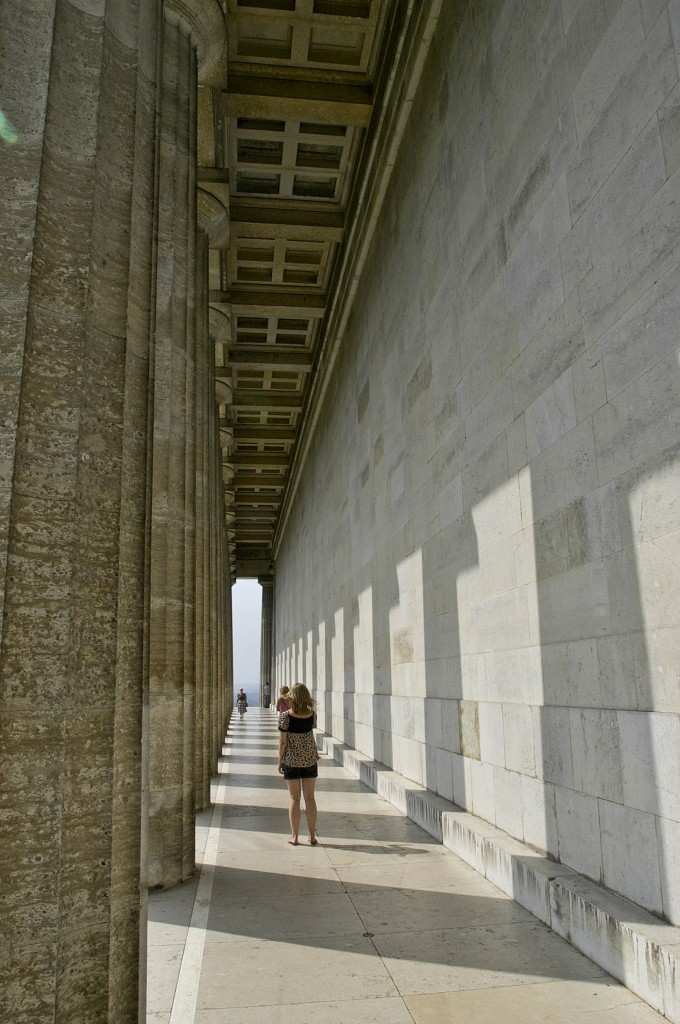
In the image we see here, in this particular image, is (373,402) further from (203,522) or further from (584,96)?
(584,96)

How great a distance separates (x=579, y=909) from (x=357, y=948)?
1721 mm

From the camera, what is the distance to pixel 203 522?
13648 mm

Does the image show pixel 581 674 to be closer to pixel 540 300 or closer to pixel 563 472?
pixel 563 472

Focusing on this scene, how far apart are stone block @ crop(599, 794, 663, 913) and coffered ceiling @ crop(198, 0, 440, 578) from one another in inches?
394

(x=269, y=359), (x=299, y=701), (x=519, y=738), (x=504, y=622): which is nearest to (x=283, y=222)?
(x=269, y=359)

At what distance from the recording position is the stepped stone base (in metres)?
4.73

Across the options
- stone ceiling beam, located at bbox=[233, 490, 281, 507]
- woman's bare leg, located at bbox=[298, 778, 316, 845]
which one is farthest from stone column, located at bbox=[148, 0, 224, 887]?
stone ceiling beam, located at bbox=[233, 490, 281, 507]

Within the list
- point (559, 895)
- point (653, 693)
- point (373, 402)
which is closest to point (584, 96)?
point (653, 693)

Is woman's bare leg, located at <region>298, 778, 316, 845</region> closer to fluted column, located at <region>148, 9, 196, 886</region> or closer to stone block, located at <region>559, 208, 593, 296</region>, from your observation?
fluted column, located at <region>148, 9, 196, 886</region>

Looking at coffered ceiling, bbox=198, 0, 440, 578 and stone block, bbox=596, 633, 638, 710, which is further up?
coffered ceiling, bbox=198, 0, 440, 578

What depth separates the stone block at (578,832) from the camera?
20.6 feet

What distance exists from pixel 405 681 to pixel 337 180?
41.5 feet

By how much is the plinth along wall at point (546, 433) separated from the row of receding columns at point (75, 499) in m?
3.61

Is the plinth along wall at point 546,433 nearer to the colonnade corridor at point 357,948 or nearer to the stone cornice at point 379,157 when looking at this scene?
the stone cornice at point 379,157
